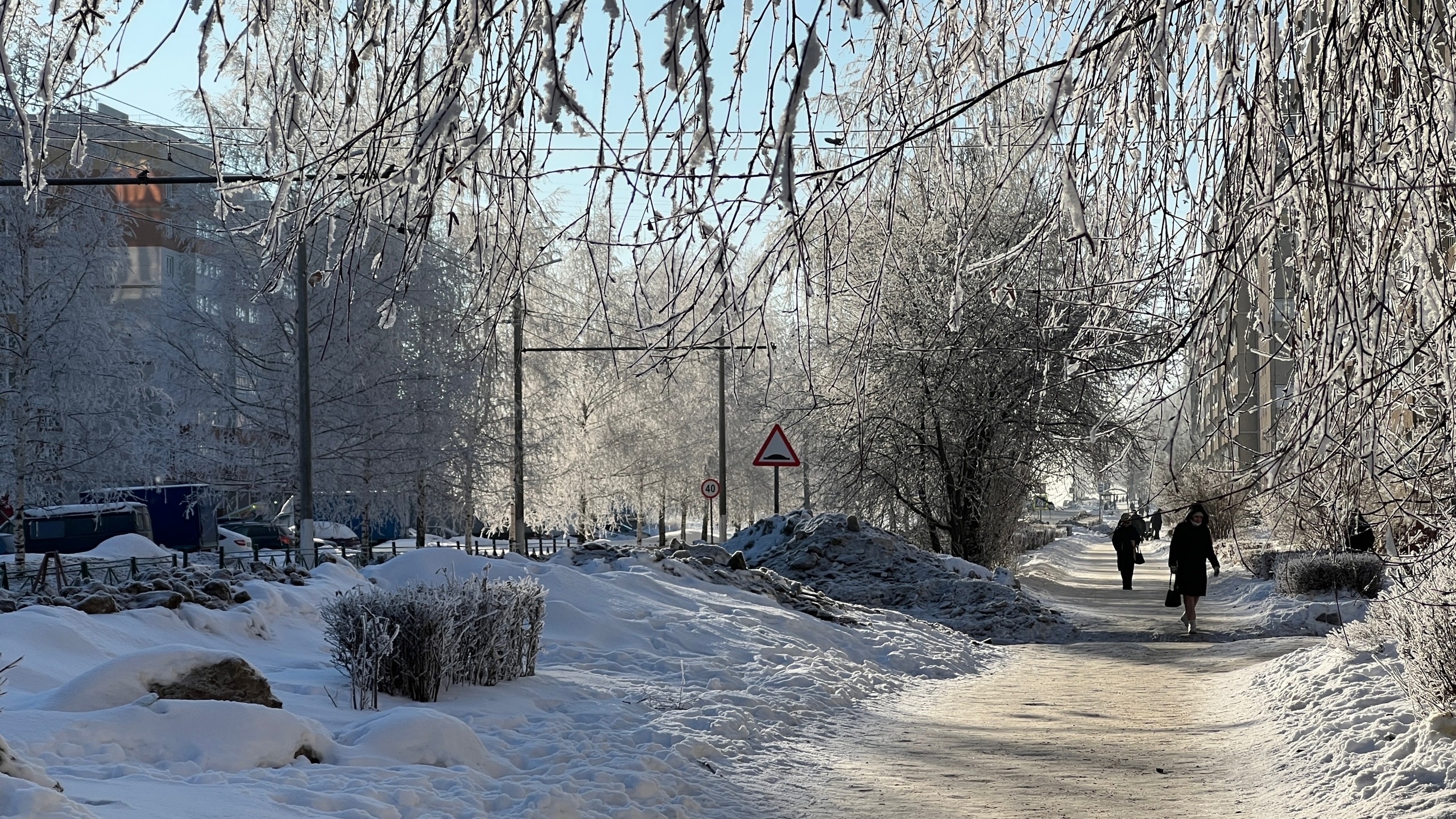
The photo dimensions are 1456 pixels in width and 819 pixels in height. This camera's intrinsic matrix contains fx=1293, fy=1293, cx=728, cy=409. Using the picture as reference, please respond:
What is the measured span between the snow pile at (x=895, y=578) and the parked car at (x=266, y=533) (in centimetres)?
1860

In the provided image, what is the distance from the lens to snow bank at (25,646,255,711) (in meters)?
5.58

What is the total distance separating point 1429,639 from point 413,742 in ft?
17.2

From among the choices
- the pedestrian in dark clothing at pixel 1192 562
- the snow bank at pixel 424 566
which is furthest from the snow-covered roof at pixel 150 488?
the pedestrian in dark clothing at pixel 1192 562

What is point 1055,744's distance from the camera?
25.2 ft

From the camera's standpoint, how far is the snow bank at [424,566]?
11609mm

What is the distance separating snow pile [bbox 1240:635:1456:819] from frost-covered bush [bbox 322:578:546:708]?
4.50m

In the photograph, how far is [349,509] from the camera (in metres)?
29.3

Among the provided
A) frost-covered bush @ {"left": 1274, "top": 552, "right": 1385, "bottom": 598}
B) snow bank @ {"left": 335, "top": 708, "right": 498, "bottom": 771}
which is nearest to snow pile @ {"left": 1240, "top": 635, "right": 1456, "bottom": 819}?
snow bank @ {"left": 335, "top": 708, "right": 498, "bottom": 771}

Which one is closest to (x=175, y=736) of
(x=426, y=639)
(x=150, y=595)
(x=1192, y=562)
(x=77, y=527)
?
(x=426, y=639)

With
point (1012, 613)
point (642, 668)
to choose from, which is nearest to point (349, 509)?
point (1012, 613)

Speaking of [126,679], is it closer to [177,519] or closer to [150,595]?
[150,595]

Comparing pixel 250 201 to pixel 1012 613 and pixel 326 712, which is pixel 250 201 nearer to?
pixel 1012 613

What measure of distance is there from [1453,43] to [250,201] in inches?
1004

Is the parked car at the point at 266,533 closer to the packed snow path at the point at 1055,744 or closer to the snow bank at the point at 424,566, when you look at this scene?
the snow bank at the point at 424,566
